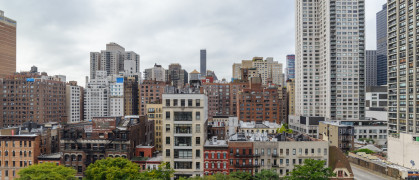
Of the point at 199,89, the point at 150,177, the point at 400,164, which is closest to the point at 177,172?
the point at 150,177

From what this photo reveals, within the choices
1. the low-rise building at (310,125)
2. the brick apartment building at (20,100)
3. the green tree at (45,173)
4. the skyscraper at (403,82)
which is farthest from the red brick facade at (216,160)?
the brick apartment building at (20,100)

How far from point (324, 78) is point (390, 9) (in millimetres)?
75646

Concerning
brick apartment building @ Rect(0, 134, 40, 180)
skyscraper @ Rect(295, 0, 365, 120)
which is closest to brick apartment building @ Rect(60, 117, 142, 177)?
brick apartment building @ Rect(0, 134, 40, 180)

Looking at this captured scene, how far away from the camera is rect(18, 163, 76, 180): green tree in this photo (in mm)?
69562

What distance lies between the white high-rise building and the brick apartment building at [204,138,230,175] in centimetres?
151

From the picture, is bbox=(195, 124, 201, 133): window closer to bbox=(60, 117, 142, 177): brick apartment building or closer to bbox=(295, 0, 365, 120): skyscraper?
bbox=(60, 117, 142, 177): brick apartment building

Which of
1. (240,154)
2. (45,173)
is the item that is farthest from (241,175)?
(45,173)

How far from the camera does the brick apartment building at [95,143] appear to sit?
84.4 meters

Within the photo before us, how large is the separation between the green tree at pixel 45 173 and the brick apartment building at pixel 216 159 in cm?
3728

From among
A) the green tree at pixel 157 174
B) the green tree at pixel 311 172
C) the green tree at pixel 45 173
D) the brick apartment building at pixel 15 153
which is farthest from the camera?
the brick apartment building at pixel 15 153

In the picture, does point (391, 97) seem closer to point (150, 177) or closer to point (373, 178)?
point (373, 178)

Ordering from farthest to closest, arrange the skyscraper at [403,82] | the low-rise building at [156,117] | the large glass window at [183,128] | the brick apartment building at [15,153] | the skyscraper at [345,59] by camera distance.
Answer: the skyscraper at [345,59] < the low-rise building at [156,117] < the skyscraper at [403,82] < the brick apartment building at [15,153] < the large glass window at [183,128]

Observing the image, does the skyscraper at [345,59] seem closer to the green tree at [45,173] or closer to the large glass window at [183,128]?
the large glass window at [183,128]

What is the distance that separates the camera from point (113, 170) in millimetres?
68500
